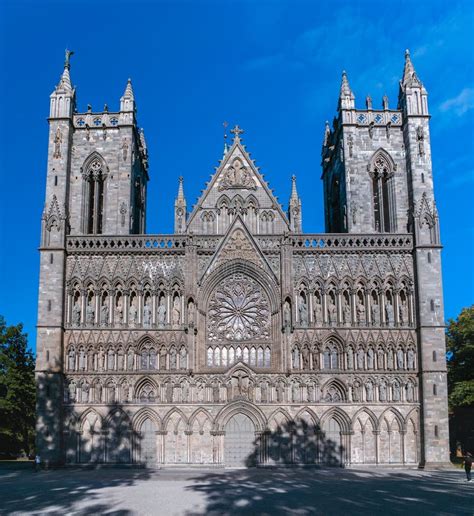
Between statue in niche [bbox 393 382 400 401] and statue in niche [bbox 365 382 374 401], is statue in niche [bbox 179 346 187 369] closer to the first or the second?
statue in niche [bbox 365 382 374 401]

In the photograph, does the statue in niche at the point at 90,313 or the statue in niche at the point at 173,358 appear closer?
the statue in niche at the point at 173,358

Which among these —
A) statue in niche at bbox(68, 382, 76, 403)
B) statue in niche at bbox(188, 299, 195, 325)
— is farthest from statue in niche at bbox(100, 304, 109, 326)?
statue in niche at bbox(188, 299, 195, 325)

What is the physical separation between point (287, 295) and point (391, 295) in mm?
6736

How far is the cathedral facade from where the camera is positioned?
4272 centimetres

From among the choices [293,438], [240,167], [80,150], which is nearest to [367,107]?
[240,167]

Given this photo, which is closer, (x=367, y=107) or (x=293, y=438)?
A: (x=293, y=438)

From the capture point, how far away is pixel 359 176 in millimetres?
48656

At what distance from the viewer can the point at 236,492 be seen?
28750 millimetres

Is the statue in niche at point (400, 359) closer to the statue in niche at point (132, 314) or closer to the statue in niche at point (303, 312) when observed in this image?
the statue in niche at point (303, 312)

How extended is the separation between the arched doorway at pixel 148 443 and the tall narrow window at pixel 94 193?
45.3 feet

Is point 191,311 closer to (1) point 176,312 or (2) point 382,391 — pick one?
(1) point 176,312

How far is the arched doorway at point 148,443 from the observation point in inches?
1676

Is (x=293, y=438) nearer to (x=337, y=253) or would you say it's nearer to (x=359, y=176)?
(x=337, y=253)

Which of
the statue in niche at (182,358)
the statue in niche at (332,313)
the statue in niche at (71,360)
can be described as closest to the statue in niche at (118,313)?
the statue in niche at (71,360)
